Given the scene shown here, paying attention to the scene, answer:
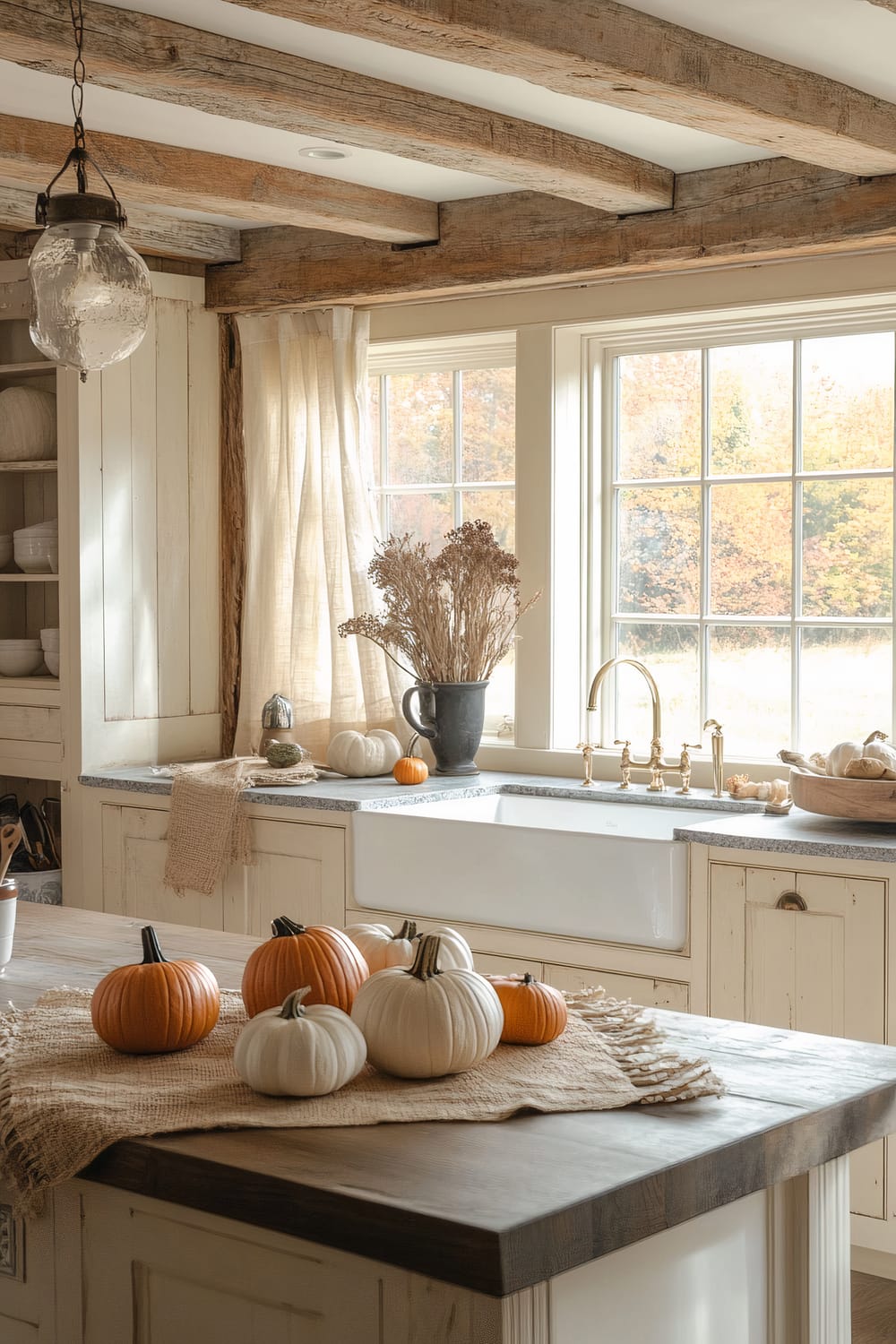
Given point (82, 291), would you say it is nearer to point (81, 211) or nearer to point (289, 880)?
point (81, 211)

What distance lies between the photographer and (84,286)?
196 centimetres

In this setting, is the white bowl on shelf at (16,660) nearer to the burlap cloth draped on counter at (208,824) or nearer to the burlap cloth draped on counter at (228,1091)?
the burlap cloth draped on counter at (208,824)

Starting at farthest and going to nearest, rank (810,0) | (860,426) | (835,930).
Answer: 1. (860,426)
2. (835,930)
3. (810,0)

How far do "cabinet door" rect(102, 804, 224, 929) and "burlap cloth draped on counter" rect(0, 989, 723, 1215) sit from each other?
2.40 metres

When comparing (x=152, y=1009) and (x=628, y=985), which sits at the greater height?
(x=152, y=1009)

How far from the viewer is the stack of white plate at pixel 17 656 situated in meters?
4.75

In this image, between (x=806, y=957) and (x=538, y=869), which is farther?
(x=538, y=869)

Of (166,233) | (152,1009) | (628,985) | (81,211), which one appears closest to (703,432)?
(628,985)

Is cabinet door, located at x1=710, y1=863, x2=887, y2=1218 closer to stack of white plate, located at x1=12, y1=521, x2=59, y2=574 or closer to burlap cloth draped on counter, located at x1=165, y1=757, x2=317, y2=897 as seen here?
burlap cloth draped on counter, located at x1=165, y1=757, x2=317, y2=897

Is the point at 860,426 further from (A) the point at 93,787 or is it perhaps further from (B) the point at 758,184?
(A) the point at 93,787

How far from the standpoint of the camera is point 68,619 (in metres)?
4.49

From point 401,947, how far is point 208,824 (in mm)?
2329

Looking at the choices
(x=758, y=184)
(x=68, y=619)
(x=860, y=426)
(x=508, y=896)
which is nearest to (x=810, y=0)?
(x=758, y=184)

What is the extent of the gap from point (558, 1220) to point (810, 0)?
2266mm
